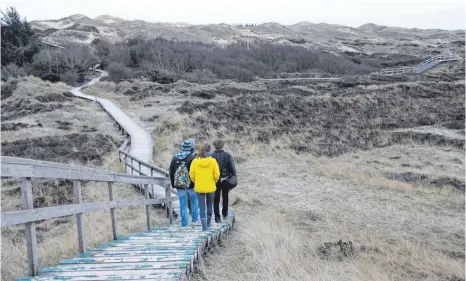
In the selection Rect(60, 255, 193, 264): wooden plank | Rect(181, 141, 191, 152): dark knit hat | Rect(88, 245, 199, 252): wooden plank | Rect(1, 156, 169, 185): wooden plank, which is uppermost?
Rect(1, 156, 169, 185): wooden plank

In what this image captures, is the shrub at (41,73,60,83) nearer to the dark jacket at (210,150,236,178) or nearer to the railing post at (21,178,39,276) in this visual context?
the dark jacket at (210,150,236,178)

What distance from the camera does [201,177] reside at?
25.4 feet

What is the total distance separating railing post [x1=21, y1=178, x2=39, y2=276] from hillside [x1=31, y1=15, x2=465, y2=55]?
266 ft

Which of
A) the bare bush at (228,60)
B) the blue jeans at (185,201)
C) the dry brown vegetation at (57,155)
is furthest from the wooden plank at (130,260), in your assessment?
the bare bush at (228,60)

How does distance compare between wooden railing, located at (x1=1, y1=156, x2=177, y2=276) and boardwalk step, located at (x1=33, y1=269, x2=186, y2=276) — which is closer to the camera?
wooden railing, located at (x1=1, y1=156, x2=177, y2=276)

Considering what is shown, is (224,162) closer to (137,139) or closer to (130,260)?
(130,260)

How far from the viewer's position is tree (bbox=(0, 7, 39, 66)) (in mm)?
59938

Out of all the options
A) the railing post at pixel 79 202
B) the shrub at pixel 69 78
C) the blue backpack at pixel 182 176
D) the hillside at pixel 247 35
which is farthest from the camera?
the hillside at pixel 247 35

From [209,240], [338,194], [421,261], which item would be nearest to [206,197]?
[209,240]

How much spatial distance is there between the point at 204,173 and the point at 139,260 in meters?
2.96

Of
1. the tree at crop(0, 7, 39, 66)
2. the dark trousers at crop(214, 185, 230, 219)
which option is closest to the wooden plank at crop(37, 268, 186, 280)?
the dark trousers at crop(214, 185, 230, 219)

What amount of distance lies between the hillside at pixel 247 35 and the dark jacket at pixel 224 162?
77.7 m

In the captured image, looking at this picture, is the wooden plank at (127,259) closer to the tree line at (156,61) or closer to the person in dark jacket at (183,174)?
the person in dark jacket at (183,174)

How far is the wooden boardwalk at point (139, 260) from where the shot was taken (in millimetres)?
4324
